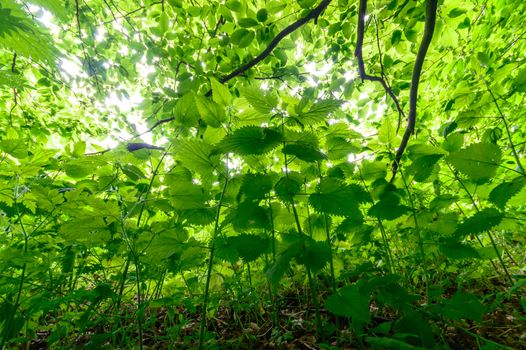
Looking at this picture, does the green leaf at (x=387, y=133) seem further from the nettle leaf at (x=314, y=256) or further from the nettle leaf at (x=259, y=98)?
the nettle leaf at (x=314, y=256)

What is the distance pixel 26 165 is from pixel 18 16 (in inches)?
33.7

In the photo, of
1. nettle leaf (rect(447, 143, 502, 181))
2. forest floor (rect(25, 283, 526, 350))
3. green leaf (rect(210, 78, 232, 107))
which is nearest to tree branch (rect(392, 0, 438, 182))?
nettle leaf (rect(447, 143, 502, 181))

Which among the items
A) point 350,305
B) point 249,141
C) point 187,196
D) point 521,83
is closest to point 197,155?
point 187,196

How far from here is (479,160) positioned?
0.85 meters

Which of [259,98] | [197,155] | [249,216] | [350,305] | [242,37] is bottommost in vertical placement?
[350,305]

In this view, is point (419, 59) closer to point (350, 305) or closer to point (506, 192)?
point (506, 192)

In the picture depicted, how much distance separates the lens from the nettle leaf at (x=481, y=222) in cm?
74

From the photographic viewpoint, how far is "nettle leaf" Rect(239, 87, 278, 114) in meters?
0.78

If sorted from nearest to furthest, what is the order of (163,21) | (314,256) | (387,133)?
(314,256) → (387,133) → (163,21)

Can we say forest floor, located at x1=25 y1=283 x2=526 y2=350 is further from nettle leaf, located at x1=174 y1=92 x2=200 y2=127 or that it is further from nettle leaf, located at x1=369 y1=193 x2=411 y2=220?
nettle leaf, located at x1=174 y1=92 x2=200 y2=127

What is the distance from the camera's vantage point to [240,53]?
2.01 meters

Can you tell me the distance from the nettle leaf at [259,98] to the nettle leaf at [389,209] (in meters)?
0.53

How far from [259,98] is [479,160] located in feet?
2.54

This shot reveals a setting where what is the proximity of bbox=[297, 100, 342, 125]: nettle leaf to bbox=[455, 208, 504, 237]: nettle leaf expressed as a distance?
54 cm
